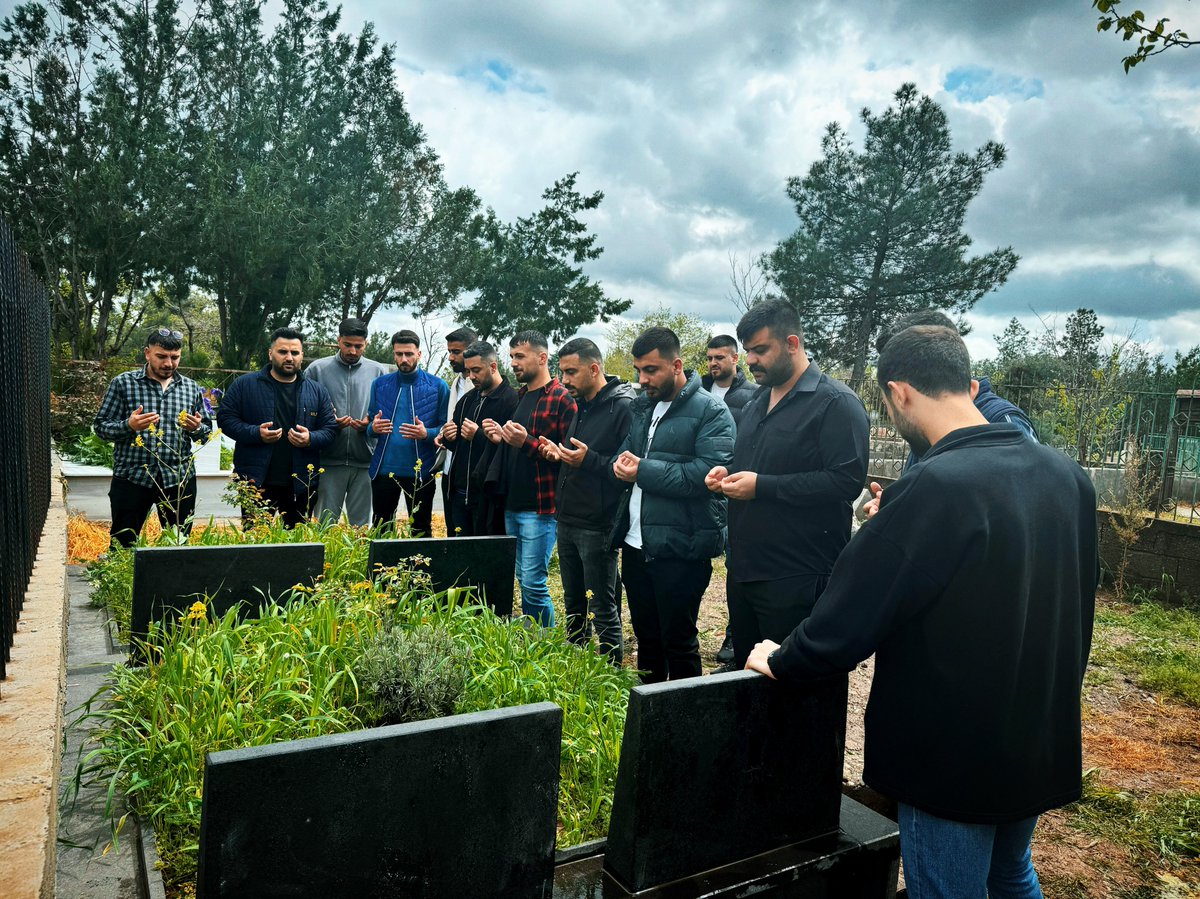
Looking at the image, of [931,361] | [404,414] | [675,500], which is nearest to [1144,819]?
[675,500]

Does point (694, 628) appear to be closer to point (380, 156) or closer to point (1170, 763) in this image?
point (1170, 763)

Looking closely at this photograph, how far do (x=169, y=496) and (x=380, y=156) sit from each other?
90.9ft

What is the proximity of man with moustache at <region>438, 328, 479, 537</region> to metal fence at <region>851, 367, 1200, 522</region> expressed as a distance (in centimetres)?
444

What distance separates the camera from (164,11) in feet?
82.3

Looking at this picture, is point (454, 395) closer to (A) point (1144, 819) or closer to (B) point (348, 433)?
(B) point (348, 433)

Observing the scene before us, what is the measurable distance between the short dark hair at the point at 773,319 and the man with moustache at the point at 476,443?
7.71 feet

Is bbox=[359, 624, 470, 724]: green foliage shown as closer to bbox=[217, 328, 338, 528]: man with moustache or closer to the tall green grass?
the tall green grass

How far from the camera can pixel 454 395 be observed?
642cm

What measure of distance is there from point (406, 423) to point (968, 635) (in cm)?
490

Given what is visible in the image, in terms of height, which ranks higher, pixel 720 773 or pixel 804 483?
pixel 804 483

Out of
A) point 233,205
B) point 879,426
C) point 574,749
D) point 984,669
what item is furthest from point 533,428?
point 233,205

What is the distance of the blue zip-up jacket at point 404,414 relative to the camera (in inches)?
237

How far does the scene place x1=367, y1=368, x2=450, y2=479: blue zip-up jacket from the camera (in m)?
6.02

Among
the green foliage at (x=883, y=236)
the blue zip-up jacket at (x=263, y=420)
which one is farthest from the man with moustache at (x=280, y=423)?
the green foliage at (x=883, y=236)
